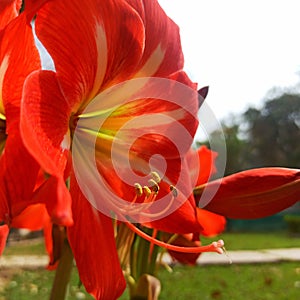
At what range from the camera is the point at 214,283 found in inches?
149

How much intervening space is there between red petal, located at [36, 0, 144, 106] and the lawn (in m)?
2.50

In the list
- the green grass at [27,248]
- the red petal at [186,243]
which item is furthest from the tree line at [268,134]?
the red petal at [186,243]

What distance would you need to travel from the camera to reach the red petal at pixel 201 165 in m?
0.30

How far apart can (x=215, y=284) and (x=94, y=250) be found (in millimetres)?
3668

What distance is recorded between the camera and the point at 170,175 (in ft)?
0.85

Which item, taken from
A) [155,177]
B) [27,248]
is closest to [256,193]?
[155,177]

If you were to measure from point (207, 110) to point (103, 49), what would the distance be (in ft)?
0.25

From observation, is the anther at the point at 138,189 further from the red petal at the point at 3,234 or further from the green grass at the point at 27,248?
the green grass at the point at 27,248

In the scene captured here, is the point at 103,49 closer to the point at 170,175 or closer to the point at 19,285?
the point at 170,175

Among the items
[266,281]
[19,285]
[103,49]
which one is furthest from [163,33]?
[266,281]

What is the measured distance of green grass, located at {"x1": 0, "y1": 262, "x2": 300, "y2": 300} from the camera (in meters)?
3.17

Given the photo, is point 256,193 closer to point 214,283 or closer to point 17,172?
point 17,172

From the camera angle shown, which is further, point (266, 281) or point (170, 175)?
point (266, 281)

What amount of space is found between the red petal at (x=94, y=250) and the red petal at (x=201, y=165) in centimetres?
7
